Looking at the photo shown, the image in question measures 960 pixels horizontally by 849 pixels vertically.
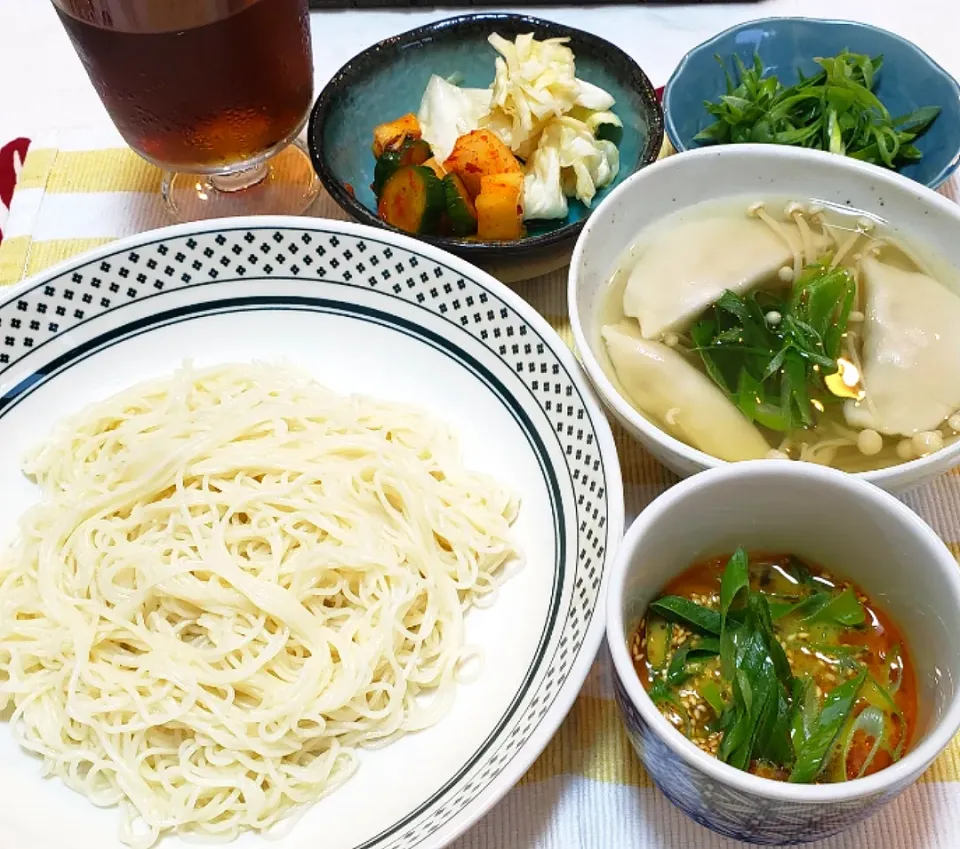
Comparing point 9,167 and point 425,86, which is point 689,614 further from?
point 9,167

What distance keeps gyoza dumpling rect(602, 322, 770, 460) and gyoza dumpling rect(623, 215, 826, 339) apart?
0.06 meters

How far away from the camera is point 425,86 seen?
2049mm

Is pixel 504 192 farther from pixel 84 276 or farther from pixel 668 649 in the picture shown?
pixel 668 649

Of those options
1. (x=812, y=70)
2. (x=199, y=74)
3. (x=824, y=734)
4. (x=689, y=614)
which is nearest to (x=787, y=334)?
(x=689, y=614)

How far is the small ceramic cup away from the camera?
882mm

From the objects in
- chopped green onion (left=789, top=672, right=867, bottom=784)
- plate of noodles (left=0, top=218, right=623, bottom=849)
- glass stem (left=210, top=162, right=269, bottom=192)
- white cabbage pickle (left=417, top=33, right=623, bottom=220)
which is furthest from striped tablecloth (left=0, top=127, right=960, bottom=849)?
glass stem (left=210, top=162, right=269, bottom=192)

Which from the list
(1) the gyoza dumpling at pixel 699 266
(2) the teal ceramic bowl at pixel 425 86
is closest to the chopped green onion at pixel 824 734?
(1) the gyoza dumpling at pixel 699 266

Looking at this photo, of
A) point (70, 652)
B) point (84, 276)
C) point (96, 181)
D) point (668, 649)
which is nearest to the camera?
point (668, 649)

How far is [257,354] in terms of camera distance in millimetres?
1697

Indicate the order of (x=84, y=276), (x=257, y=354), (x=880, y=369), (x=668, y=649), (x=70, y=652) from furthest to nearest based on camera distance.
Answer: (x=257, y=354)
(x=84, y=276)
(x=880, y=369)
(x=70, y=652)
(x=668, y=649)

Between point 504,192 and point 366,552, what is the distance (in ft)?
2.46

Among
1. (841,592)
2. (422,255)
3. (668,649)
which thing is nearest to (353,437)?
(422,255)

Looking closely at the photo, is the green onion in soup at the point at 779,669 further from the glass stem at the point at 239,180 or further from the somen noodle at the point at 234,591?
the glass stem at the point at 239,180

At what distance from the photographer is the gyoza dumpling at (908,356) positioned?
4.62ft
